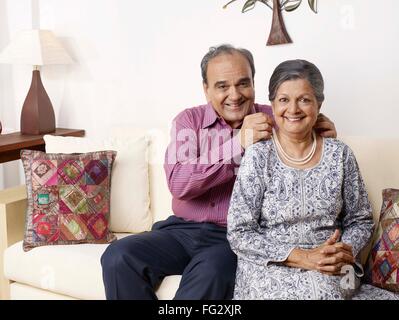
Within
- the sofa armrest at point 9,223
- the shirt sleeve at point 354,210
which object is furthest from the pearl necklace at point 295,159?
the sofa armrest at point 9,223

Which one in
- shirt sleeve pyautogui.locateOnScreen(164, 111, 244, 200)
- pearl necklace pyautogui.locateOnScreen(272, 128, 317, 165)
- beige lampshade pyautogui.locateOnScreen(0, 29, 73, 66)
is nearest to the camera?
pearl necklace pyautogui.locateOnScreen(272, 128, 317, 165)

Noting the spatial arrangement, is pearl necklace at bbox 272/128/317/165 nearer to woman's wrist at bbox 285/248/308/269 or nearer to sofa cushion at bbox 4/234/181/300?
woman's wrist at bbox 285/248/308/269

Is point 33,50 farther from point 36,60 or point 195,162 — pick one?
point 195,162

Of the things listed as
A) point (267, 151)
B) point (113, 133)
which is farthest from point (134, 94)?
point (267, 151)

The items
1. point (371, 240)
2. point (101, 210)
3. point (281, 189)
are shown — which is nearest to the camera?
point (281, 189)

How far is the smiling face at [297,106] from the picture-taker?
1801 mm

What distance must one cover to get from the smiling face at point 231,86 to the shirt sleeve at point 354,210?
457 millimetres

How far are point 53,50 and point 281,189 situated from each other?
1.80 meters

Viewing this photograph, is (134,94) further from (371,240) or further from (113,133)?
(371,240)

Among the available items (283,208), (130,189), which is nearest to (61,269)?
(130,189)

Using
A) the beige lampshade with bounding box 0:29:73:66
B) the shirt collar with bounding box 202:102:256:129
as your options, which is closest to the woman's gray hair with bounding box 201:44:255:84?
the shirt collar with bounding box 202:102:256:129

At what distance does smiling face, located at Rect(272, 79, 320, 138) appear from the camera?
70.9 inches

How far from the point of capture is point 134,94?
311 centimetres

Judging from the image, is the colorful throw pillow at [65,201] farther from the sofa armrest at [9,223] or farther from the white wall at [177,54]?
the white wall at [177,54]
